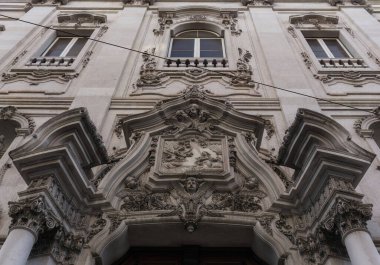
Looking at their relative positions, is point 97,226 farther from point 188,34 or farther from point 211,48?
point 188,34

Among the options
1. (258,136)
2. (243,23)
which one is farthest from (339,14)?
(258,136)

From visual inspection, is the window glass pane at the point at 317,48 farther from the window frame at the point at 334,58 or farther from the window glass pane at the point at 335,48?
the window glass pane at the point at 335,48

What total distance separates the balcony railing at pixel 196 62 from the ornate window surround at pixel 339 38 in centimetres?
209

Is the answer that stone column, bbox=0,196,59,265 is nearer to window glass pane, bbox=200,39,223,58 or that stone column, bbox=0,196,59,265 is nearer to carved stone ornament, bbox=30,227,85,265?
carved stone ornament, bbox=30,227,85,265

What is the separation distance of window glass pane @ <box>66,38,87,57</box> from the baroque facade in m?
0.29

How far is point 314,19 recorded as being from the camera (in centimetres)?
1276

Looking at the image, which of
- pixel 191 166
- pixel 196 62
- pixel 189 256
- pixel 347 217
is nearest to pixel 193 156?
pixel 191 166

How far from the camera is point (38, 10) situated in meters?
13.2

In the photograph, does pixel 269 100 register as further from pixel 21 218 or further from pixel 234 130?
pixel 21 218

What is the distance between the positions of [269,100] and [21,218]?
5.49m

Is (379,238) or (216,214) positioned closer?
(379,238)

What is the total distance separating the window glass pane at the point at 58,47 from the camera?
11.4 m

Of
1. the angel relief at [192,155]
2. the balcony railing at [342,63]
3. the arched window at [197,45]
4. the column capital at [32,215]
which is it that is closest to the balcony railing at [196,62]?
the arched window at [197,45]

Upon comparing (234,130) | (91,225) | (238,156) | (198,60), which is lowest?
(91,225)
